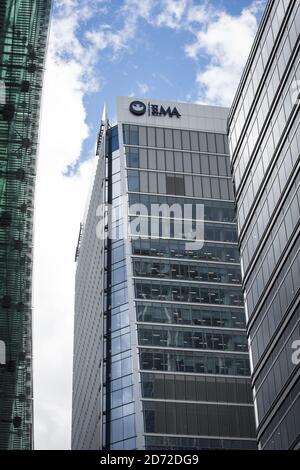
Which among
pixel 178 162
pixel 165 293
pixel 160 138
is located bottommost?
pixel 165 293

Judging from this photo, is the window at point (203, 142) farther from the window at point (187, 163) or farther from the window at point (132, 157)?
the window at point (132, 157)

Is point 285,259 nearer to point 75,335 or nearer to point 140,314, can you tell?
point 140,314

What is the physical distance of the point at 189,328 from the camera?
118000mm

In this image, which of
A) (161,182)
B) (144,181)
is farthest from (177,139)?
(144,181)

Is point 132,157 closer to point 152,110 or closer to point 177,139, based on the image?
point 177,139

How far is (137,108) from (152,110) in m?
2.47

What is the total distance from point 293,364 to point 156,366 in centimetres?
6074

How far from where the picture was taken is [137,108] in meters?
137

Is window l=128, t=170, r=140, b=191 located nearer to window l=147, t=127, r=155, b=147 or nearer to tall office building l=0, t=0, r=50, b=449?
window l=147, t=127, r=155, b=147

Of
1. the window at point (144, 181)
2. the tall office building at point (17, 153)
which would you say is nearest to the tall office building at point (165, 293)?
the window at point (144, 181)

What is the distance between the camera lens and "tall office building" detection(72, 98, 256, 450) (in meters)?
110

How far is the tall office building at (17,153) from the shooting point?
4028 centimetres
